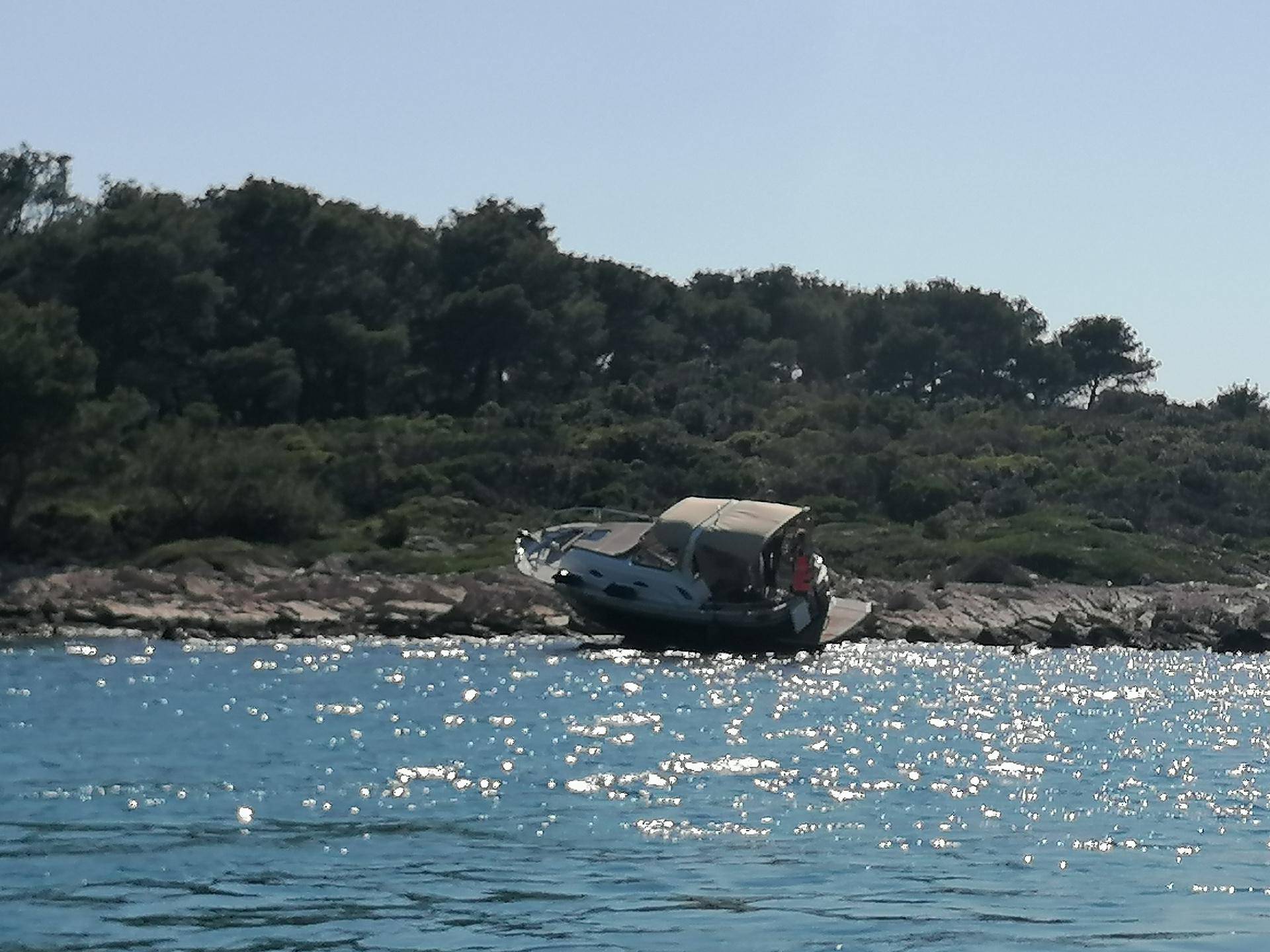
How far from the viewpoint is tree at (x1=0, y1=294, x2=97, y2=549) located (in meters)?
59.9

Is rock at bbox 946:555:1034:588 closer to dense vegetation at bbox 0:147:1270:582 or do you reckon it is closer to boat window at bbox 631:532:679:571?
dense vegetation at bbox 0:147:1270:582

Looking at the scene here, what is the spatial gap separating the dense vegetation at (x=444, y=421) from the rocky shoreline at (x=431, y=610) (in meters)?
3.64

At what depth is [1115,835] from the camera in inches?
1013

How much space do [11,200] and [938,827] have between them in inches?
3421

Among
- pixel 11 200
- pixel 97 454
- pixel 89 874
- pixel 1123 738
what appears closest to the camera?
pixel 89 874

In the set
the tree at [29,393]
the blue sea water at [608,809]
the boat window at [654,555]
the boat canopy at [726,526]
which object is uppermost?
the tree at [29,393]

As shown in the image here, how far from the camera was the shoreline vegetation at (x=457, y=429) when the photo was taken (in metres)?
63.5

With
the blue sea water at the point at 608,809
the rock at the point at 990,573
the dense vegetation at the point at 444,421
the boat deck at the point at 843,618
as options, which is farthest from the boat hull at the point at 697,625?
the rock at the point at 990,573

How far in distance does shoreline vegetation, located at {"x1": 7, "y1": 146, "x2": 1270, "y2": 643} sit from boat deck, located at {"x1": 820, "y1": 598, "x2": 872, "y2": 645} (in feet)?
6.00

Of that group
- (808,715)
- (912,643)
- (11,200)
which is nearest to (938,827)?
(808,715)

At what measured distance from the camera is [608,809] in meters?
26.9

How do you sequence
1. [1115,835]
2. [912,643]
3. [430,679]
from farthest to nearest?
[912,643], [430,679], [1115,835]

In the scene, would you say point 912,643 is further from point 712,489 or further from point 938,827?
point 938,827

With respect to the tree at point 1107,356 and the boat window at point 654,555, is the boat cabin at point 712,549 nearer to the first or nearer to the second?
the boat window at point 654,555
